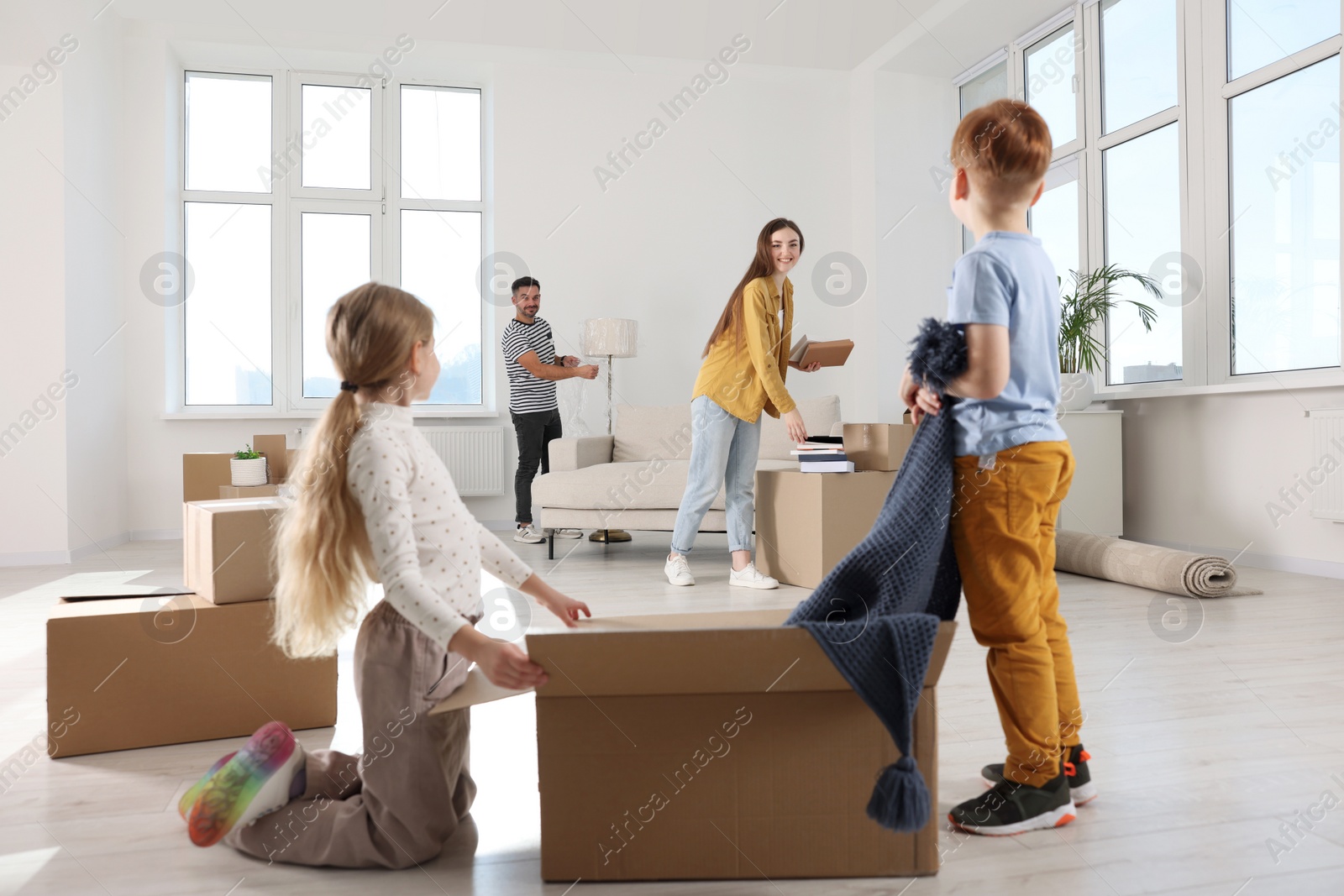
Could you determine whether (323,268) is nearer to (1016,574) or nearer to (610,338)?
(610,338)

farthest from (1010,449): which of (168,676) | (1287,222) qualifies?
(1287,222)

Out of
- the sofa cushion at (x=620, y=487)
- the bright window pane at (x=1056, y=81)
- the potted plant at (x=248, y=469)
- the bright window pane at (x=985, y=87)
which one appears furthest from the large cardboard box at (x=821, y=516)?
the bright window pane at (x=985, y=87)

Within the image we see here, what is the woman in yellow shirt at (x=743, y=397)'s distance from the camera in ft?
10.2

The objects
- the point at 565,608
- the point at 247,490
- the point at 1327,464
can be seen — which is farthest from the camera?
the point at 247,490

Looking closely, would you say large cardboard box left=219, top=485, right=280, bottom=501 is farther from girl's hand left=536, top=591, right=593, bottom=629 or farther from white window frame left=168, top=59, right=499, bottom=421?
girl's hand left=536, top=591, right=593, bottom=629

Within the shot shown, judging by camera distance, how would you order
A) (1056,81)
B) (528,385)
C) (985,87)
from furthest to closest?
(985,87) < (1056,81) < (528,385)

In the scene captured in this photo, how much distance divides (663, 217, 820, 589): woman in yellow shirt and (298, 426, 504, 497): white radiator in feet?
7.81

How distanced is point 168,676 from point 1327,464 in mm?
3795

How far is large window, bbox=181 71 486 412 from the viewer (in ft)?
18.5

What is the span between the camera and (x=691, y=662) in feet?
3.53

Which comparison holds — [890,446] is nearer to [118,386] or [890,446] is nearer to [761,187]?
[761,187]

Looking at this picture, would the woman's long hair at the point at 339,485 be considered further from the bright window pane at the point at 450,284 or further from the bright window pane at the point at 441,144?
the bright window pane at the point at 441,144

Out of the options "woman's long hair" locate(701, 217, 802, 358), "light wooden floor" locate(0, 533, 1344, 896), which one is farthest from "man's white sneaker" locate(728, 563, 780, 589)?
"light wooden floor" locate(0, 533, 1344, 896)

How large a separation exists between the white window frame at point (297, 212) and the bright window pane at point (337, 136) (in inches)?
1.9
